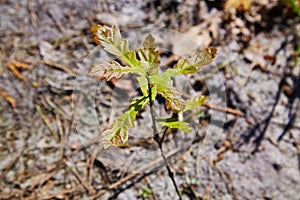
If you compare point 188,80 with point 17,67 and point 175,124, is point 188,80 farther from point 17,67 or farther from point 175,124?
point 17,67

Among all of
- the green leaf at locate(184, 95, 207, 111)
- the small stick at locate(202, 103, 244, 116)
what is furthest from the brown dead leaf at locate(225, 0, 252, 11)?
the green leaf at locate(184, 95, 207, 111)

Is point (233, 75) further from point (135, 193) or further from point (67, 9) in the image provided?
point (67, 9)

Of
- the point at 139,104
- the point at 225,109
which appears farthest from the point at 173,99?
the point at 225,109

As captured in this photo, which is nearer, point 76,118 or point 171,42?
point 76,118

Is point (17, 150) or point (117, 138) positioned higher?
point (117, 138)

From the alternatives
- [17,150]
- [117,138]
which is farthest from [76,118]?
[117,138]

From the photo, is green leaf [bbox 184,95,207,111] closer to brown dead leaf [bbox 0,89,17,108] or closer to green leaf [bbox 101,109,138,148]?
green leaf [bbox 101,109,138,148]

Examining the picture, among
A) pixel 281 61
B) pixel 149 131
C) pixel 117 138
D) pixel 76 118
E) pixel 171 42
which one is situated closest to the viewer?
pixel 117 138

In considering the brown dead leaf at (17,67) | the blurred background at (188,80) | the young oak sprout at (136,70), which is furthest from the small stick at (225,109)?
the brown dead leaf at (17,67)
